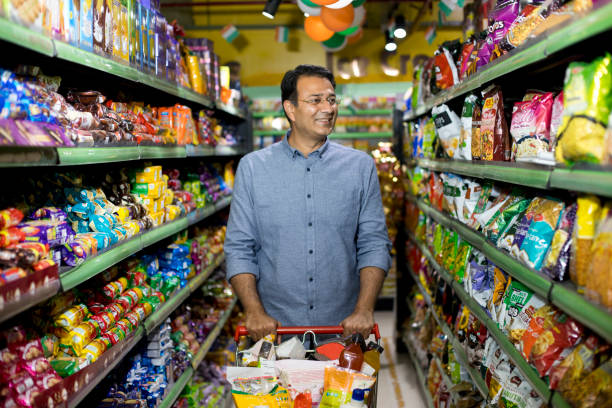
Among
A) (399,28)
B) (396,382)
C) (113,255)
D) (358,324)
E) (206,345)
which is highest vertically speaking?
(399,28)

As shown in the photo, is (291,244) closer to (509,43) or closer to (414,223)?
(509,43)

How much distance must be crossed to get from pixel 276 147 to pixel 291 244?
0.52m

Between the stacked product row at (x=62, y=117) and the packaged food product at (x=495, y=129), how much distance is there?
1.57 meters

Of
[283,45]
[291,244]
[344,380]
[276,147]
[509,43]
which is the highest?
[283,45]

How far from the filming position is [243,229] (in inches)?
98.7

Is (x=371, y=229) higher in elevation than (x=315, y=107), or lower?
lower

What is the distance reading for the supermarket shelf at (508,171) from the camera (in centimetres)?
157

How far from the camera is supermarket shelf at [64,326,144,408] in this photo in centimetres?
164

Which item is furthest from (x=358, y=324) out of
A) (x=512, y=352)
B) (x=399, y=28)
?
(x=399, y=28)

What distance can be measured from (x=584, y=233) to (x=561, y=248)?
0.11 metres

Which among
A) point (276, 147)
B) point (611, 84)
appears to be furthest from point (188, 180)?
point (611, 84)

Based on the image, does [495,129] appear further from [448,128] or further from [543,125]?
[448,128]

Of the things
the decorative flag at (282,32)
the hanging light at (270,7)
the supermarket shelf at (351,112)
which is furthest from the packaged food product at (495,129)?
the decorative flag at (282,32)

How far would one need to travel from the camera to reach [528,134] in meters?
1.82
